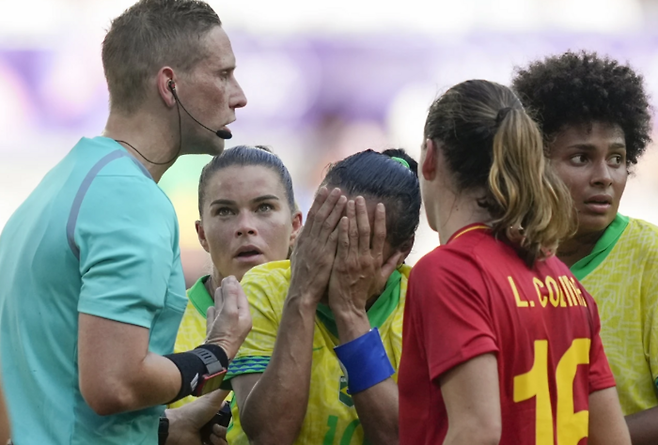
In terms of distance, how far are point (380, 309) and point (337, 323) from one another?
213mm

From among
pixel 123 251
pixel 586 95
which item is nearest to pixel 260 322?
pixel 123 251

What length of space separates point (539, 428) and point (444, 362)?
0.27 m

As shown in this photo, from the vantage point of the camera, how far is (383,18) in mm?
8477

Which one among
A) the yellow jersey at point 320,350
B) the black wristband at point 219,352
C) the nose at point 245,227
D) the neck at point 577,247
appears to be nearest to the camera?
the black wristband at point 219,352

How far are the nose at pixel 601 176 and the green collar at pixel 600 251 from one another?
0.15 metres

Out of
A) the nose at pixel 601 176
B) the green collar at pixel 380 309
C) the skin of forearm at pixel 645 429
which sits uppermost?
the nose at pixel 601 176

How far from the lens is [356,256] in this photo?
2486 millimetres

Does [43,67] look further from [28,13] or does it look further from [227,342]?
[227,342]

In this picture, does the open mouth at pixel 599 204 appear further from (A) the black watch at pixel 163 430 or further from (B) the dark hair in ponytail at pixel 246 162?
(A) the black watch at pixel 163 430

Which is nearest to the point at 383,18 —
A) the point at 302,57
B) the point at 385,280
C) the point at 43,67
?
the point at 302,57

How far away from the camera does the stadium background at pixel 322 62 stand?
25.8ft

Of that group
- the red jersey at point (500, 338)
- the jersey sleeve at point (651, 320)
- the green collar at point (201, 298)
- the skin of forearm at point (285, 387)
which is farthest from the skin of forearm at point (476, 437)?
the green collar at point (201, 298)

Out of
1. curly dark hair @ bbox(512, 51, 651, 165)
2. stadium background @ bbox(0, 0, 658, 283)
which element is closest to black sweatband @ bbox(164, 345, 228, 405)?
curly dark hair @ bbox(512, 51, 651, 165)

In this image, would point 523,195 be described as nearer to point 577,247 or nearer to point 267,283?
point 267,283
